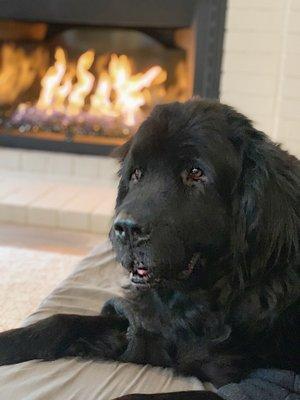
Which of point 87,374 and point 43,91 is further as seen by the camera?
point 43,91

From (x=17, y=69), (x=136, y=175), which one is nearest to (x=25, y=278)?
(x=136, y=175)

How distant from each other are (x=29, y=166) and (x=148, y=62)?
2.95ft

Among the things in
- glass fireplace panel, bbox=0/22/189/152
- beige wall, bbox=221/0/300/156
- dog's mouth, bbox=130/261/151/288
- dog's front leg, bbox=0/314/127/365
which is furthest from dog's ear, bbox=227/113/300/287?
glass fireplace panel, bbox=0/22/189/152

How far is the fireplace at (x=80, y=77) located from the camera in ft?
10.6

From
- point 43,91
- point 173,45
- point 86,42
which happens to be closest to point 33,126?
point 43,91

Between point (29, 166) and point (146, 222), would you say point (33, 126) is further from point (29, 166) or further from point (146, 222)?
point (146, 222)

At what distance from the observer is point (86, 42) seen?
3.36 m

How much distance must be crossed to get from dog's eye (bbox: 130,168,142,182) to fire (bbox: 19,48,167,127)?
2.04 meters

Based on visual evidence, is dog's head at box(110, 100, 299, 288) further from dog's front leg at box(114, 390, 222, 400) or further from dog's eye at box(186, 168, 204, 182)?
dog's front leg at box(114, 390, 222, 400)

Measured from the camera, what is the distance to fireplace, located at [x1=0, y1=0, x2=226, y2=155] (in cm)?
322

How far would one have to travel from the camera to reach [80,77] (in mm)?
3369

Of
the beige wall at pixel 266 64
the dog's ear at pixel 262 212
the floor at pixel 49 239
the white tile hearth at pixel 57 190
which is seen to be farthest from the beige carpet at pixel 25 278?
the beige wall at pixel 266 64

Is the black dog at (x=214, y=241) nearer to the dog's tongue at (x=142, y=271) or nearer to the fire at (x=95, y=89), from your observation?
the dog's tongue at (x=142, y=271)

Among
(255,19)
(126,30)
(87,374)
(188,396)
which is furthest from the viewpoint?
(126,30)
